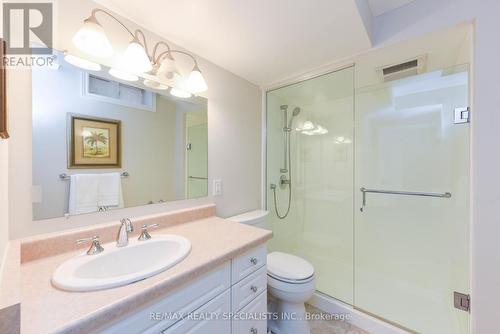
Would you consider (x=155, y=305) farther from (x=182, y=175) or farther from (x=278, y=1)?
(x=278, y=1)

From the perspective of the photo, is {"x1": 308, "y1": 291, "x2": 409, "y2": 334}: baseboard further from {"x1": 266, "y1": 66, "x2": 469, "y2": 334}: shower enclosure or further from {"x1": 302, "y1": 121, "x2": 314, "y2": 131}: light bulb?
{"x1": 302, "y1": 121, "x2": 314, "y2": 131}: light bulb

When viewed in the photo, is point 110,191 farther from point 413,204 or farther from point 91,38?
point 413,204

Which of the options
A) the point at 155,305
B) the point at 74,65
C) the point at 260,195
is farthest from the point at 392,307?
the point at 74,65

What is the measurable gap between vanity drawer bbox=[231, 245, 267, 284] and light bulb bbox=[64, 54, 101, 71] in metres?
1.21

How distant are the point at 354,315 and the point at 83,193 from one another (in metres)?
2.07

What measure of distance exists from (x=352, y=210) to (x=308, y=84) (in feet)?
4.28

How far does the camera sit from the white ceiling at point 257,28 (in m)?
1.10

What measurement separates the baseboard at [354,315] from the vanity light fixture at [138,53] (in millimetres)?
2025

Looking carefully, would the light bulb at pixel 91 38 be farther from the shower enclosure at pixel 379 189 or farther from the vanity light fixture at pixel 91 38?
the shower enclosure at pixel 379 189

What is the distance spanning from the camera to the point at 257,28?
1.27 metres

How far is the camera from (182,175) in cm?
146

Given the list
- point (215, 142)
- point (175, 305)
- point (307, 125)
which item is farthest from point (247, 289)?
point (307, 125)

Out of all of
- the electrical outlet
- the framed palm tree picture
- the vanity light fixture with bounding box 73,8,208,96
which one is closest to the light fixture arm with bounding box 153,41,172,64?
the vanity light fixture with bounding box 73,8,208,96

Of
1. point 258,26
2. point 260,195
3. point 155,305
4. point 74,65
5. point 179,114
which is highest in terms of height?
point 258,26
